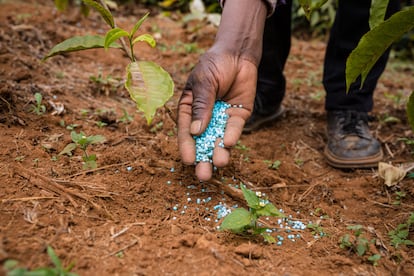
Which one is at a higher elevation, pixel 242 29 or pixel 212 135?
pixel 242 29

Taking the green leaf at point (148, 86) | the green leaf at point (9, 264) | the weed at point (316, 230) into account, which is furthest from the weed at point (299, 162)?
the green leaf at point (9, 264)

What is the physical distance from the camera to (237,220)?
116 cm

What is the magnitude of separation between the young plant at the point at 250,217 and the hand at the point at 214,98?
0.79 feet

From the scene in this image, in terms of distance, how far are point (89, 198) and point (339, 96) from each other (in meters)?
1.43

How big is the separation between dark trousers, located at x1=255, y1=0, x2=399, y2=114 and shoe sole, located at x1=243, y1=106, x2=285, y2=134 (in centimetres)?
5

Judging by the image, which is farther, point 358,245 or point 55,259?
point 358,245

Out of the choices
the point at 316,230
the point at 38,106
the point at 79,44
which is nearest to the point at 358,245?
the point at 316,230

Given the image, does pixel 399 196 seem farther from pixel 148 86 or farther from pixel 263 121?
pixel 148 86

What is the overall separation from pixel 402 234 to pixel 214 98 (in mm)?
836

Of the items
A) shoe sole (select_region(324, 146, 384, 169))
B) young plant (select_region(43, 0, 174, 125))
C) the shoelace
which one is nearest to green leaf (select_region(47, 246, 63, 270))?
young plant (select_region(43, 0, 174, 125))

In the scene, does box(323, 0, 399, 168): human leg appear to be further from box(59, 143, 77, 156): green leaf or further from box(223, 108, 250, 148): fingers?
box(59, 143, 77, 156): green leaf

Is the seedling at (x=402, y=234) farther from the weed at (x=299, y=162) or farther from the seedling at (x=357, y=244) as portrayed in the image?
the weed at (x=299, y=162)

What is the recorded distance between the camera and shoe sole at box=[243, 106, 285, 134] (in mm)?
2191

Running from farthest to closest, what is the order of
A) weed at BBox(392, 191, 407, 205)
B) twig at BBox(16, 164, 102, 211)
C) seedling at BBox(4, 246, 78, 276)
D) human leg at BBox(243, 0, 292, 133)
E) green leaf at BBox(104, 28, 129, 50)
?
human leg at BBox(243, 0, 292, 133)
weed at BBox(392, 191, 407, 205)
twig at BBox(16, 164, 102, 211)
green leaf at BBox(104, 28, 129, 50)
seedling at BBox(4, 246, 78, 276)
